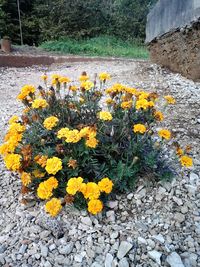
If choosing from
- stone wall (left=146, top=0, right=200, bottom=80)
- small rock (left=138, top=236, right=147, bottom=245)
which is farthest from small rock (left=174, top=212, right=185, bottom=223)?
stone wall (left=146, top=0, right=200, bottom=80)

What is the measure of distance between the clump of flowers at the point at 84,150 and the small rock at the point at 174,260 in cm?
55

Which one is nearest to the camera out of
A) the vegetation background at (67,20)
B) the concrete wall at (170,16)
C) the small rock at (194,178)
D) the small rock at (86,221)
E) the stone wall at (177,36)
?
the small rock at (86,221)

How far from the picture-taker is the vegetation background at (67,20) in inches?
523

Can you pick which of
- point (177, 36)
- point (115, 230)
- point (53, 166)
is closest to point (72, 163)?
point (53, 166)

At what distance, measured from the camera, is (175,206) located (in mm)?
2451

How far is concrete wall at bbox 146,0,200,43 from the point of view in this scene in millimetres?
4812

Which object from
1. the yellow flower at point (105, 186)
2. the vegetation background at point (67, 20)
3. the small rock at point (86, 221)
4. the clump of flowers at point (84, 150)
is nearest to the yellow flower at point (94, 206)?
the clump of flowers at point (84, 150)

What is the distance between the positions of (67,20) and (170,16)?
8677 mm

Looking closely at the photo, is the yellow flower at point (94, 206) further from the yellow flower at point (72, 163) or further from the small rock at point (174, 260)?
the small rock at point (174, 260)

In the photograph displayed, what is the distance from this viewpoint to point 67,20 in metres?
13.5

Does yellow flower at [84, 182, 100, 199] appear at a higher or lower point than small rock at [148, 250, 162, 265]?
higher

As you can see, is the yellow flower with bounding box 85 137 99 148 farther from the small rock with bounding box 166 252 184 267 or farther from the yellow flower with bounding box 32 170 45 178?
the small rock with bounding box 166 252 184 267

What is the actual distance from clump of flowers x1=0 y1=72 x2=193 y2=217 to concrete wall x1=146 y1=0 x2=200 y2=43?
280 centimetres

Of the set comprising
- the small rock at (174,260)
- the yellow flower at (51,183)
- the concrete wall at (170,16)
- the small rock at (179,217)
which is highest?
the concrete wall at (170,16)
